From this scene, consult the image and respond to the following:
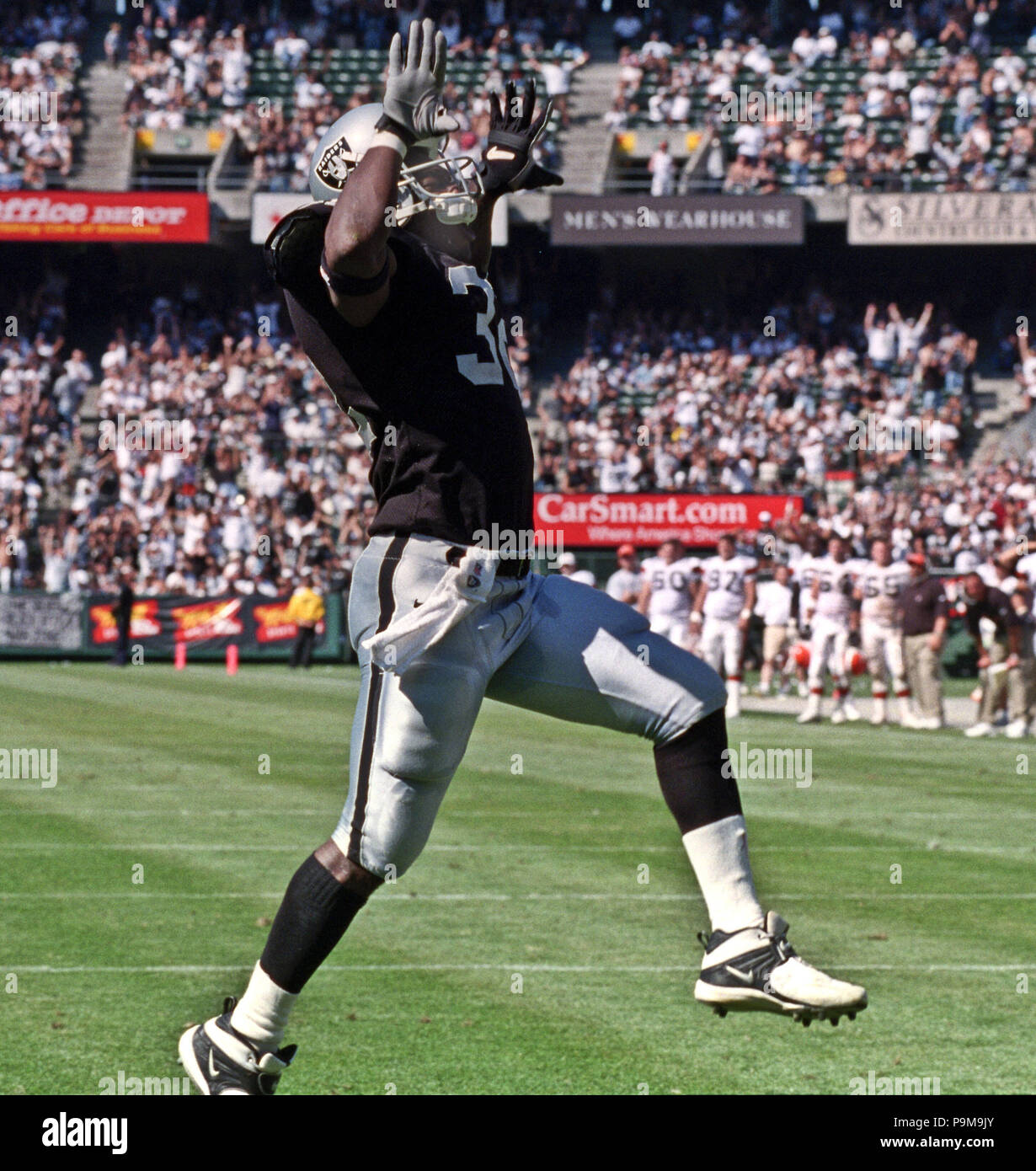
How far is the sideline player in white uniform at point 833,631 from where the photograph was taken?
2058cm

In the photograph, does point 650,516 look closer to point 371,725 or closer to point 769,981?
point 371,725

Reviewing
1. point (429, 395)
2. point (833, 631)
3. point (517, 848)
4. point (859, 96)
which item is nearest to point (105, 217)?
point (859, 96)

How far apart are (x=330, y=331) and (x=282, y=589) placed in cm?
2857

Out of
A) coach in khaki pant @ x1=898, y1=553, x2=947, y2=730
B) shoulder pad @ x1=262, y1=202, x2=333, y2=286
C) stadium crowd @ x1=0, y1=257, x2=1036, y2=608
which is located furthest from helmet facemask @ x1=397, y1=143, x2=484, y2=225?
stadium crowd @ x1=0, y1=257, x2=1036, y2=608

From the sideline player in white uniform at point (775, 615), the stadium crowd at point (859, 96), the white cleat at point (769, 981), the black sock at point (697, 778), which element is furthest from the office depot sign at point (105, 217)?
the white cleat at point (769, 981)

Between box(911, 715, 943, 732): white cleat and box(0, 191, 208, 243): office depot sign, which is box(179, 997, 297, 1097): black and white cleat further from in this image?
box(0, 191, 208, 243): office depot sign

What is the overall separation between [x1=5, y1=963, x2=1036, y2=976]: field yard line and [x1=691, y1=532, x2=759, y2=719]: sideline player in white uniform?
13502 millimetres

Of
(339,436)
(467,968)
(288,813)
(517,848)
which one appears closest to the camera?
(467,968)

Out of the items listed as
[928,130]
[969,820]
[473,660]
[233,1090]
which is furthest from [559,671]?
[928,130]

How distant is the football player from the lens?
4.49 meters

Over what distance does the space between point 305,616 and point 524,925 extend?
22.3 m

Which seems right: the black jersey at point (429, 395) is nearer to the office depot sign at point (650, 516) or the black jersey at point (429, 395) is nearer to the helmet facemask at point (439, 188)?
the helmet facemask at point (439, 188)

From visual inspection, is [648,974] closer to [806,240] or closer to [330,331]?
[330,331]

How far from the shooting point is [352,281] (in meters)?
4.37
